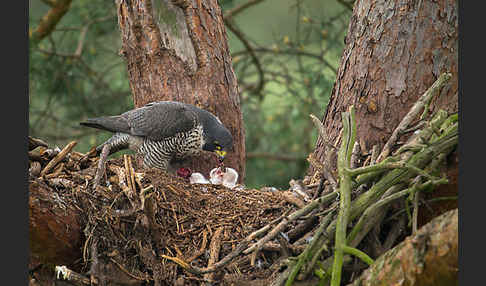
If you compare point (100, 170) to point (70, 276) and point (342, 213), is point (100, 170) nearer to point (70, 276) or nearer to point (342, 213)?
point (70, 276)

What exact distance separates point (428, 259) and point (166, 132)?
2935 millimetres

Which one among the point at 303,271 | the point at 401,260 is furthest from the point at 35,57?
the point at 401,260

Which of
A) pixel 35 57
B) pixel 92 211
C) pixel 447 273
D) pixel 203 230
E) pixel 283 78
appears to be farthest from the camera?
pixel 283 78

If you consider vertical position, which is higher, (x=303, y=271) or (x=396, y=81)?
(x=396, y=81)

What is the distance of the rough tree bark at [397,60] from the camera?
2.83 metres

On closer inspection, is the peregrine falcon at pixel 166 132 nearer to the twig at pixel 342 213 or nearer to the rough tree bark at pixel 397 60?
the rough tree bark at pixel 397 60

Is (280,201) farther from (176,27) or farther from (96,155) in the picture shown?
(176,27)

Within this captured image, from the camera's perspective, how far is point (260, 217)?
8.95 feet

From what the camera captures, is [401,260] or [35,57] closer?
[401,260]

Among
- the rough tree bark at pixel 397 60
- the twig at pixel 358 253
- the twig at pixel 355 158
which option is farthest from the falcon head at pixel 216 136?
the twig at pixel 358 253

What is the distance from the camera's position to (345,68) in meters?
3.18

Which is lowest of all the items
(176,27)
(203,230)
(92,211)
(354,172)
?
(203,230)

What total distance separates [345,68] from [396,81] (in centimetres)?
38

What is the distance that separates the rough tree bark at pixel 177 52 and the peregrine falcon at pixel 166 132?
96 mm
